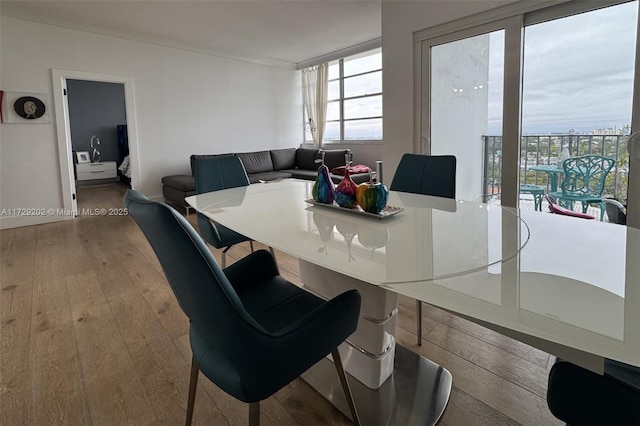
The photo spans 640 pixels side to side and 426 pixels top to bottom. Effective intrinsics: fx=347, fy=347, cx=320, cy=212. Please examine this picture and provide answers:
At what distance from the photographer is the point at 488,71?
3229 mm

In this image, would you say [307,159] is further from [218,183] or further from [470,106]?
[218,183]

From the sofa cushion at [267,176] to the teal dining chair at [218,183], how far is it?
285 centimetres

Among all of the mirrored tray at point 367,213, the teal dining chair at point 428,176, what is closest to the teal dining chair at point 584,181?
the teal dining chair at point 428,176

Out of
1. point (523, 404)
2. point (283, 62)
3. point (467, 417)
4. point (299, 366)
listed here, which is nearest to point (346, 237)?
point (299, 366)

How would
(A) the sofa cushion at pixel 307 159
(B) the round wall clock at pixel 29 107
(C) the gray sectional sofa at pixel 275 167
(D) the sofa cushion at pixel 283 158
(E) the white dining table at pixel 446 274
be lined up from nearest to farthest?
(E) the white dining table at pixel 446 274 → (B) the round wall clock at pixel 29 107 → (C) the gray sectional sofa at pixel 275 167 → (A) the sofa cushion at pixel 307 159 → (D) the sofa cushion at pixel 283 158

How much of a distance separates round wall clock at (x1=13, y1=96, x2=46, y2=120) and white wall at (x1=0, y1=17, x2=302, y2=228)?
110 millimetres

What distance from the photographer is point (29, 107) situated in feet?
14.4

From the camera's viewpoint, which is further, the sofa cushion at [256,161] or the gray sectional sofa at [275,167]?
the sofa cushion at [256,161]

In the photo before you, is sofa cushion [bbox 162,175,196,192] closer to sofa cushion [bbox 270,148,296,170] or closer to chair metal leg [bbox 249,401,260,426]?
sofa cushion [bbox 270,148,296,170]

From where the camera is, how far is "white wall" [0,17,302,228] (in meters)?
4.38

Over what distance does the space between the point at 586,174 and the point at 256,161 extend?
15.6 ft

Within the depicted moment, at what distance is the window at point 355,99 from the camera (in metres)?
6.21

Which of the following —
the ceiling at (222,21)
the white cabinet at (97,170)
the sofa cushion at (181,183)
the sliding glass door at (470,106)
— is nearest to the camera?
the sliding glass door at (470,106)

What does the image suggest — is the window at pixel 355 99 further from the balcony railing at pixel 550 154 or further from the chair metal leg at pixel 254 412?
the chair metal leg at pixel 254 412
